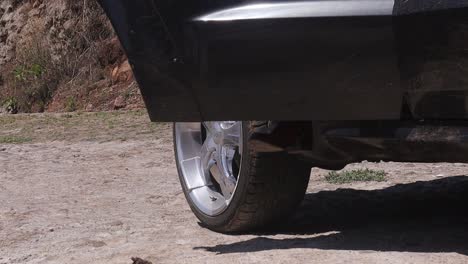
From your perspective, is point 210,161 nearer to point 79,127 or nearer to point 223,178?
point 223,178

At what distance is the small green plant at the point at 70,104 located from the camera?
46.5 ft

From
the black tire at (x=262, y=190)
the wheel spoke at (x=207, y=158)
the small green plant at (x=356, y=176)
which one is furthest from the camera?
the small green plant at (x=356, y=176)

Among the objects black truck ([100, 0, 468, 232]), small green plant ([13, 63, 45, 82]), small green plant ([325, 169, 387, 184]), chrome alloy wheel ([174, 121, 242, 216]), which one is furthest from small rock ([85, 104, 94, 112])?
black truck ([100, 0, 468, 232])

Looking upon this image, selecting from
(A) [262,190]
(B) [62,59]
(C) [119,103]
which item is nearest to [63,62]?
(B) [62,59]

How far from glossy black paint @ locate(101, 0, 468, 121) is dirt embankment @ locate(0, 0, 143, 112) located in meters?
9.71

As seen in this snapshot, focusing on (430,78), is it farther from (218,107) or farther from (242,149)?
(242,149)

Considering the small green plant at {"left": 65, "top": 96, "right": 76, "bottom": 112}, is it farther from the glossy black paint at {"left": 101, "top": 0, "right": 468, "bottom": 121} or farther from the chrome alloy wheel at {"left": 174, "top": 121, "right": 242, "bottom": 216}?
the glossy black paint at {"left": 101, "top": 0, "right": 468, "bottom": 121}

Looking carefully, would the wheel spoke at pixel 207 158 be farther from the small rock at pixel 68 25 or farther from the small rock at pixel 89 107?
the small rock at pixel 68 25

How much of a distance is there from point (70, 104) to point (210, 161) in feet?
31.5

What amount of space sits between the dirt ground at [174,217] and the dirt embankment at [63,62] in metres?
6.00

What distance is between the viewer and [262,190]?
4.43 m

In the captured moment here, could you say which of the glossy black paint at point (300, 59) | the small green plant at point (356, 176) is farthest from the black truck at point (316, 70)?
the small green plant at point (356, 176)

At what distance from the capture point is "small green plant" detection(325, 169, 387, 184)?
20.5ft

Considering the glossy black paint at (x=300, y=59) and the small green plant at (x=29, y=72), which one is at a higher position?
the glossy black paint at (x=300, y=59)
